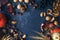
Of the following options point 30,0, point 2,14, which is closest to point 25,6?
point 30,0

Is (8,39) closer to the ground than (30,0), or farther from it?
closer to the ground

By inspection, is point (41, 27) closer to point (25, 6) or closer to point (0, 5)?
point (25, 6)

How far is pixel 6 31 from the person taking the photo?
3.76ft

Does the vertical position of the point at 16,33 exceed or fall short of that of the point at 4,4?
it falls short

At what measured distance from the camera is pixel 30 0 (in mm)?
1152

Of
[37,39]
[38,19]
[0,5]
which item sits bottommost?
[37,39]

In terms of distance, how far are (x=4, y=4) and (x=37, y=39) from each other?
303 millimetres

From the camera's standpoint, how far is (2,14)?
1.14m

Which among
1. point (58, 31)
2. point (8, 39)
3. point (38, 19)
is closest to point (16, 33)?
point (8, 39)

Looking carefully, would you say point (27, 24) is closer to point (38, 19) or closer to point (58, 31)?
point (38, 19)

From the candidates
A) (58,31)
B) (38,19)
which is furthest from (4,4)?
(58,31)

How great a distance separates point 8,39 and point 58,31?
32cm

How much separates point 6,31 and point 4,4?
169mm

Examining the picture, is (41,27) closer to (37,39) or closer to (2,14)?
(37,39)
